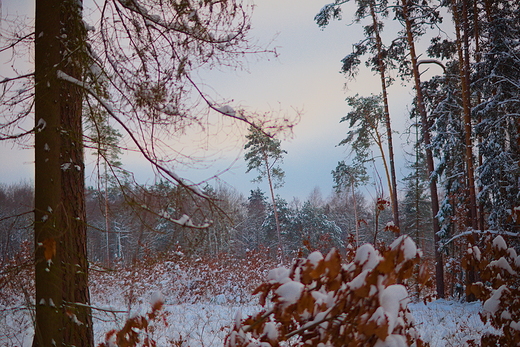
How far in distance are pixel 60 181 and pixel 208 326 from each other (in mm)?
4478

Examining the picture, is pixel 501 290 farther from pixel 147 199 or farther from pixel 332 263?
pixel 147 199

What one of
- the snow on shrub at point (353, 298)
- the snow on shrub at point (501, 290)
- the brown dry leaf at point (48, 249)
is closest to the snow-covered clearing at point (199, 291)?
the snow on shrub at point (501, 290)

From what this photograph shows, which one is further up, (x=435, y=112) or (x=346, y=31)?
(x=346, y=31)

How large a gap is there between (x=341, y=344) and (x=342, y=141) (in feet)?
50.8

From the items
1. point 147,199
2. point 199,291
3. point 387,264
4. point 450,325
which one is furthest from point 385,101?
point 387,264

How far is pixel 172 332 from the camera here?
5383 mm

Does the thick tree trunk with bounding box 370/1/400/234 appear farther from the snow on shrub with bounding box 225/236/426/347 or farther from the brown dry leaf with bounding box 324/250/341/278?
the brown dry leaf with bounding box 324/250/341/278

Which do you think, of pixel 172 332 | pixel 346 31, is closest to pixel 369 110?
pixel 346 31

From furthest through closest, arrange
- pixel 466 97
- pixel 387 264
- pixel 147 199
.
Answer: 1. pixel 466 97
2. pixel 147 199
3. pixel 387 264

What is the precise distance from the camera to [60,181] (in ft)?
8.20

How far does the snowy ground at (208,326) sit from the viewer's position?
4685 mm

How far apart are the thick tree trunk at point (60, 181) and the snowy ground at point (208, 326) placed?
1571mm

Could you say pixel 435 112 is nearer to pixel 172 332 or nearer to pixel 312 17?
pixel 312 17

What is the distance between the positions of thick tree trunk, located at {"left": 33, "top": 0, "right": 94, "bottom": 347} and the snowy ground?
157 cm
